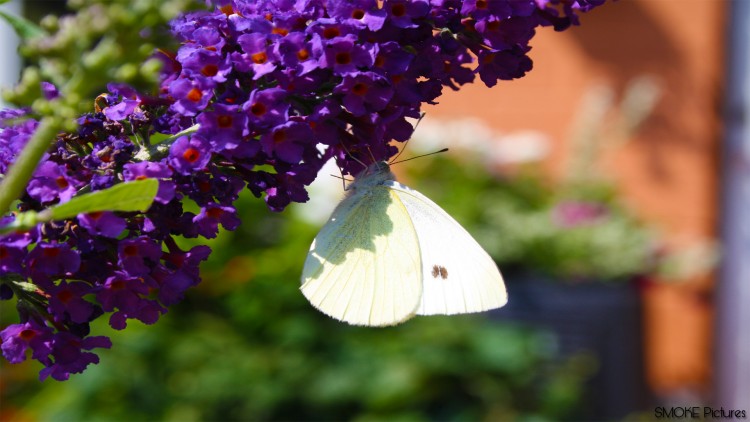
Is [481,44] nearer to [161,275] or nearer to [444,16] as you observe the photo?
[444,16]

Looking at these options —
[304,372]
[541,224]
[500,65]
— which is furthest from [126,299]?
[541,224]

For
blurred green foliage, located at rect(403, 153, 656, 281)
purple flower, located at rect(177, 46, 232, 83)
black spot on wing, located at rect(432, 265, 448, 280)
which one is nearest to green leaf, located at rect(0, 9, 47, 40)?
purple flower, located at rect(177, 46, 232, 83)

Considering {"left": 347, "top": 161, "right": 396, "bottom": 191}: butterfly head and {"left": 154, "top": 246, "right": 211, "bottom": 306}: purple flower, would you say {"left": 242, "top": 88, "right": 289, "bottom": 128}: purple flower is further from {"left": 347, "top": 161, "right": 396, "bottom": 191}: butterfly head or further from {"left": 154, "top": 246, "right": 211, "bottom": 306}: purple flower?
{"left": 347, "top": 161, "right": 396, "bottom": 191}: butterfly head

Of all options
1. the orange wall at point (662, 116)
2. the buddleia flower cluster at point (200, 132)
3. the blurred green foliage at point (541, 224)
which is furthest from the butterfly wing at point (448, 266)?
the orange wall at point (662, 116)

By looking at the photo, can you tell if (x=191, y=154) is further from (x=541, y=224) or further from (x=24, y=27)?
(x=541, y=224)

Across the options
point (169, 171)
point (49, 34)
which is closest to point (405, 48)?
point (169, 171)
